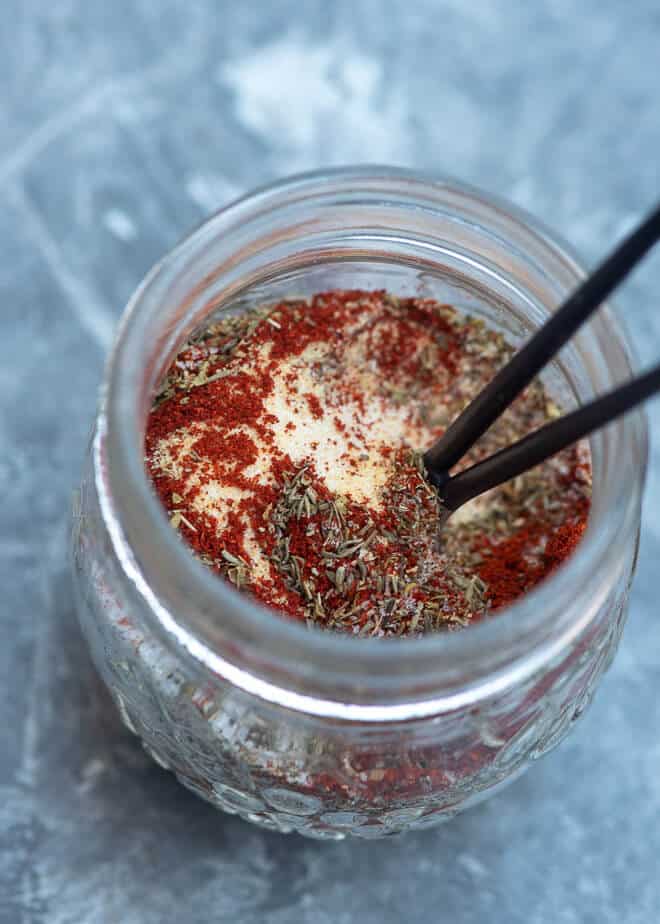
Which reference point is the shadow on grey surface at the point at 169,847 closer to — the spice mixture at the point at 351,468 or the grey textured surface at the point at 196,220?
the grey textured surface at the point at 196,220

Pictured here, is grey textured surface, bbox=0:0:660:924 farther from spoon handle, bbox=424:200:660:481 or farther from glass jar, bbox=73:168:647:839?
spoon handle, bbox=424:200:660:481

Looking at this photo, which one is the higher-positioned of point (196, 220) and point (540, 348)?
point (196, 220)

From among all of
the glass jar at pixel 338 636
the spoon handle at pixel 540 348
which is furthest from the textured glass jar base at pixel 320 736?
the spoon handle at pixel 540 348

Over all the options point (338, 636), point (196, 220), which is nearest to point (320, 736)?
point (338, 636)

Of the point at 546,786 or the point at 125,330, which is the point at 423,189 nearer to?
the point at 125,330

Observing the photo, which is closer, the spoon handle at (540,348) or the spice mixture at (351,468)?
the spoon handle at (540,348)

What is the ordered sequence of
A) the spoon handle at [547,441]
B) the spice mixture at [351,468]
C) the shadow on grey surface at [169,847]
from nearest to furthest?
the spoon handle at [547,441] < the spice mixture at [351,468] < the shadow on grey surface at [169,847]

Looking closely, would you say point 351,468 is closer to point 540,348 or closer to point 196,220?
point 540,348

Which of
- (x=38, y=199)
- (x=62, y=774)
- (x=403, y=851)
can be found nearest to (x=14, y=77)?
(x=38, y=199)
